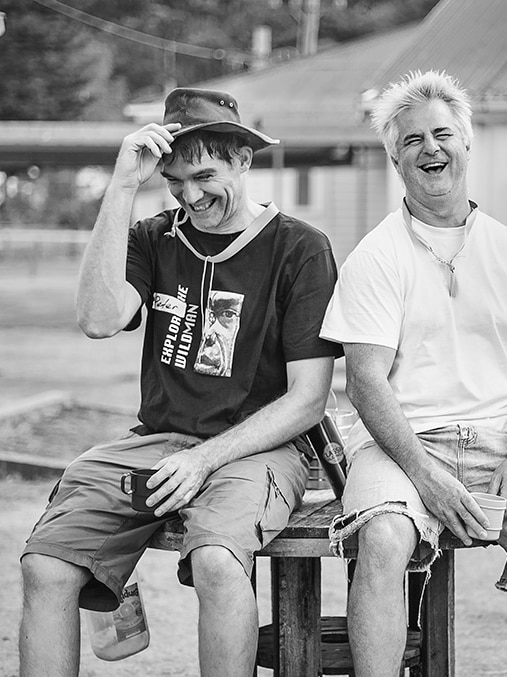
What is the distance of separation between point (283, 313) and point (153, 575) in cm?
237

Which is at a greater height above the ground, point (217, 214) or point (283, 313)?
point (217, 214)

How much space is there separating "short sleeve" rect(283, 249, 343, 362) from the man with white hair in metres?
0.08

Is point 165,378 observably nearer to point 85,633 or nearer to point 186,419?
point 186,419

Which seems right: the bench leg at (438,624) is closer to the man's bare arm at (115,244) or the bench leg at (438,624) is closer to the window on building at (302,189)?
the man's bare arm at (115,244)

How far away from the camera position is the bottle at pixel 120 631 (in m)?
3.25

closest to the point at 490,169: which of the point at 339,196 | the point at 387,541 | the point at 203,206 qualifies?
the point at 203,206

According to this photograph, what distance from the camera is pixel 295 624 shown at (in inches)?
124

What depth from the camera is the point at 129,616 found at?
3.26 metres

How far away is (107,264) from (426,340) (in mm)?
961

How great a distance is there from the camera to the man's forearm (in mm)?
3275

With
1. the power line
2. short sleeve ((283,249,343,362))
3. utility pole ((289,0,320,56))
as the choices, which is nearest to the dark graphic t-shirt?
short sleeve ((283,249,343,362))

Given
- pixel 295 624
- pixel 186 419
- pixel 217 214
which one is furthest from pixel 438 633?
pixel 217 214

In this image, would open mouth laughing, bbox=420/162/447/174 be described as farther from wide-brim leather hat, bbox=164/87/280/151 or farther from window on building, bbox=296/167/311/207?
window on building, bbox=296/167/311/207

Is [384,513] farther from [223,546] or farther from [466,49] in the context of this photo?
[466,49]
